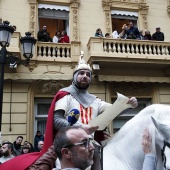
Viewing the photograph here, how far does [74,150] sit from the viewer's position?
1.69m

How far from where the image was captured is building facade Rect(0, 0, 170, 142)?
11.0 meters

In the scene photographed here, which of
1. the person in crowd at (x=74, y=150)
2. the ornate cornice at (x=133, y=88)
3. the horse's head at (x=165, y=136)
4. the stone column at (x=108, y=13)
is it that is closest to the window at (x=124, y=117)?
the ornate cornice at (x=133, y=88)

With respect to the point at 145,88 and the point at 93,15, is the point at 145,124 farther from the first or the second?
the point at 93,15

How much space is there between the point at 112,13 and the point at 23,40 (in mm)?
7433

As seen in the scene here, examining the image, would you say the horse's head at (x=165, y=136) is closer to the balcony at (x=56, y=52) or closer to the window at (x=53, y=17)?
the balcony at (x=56, y=52)

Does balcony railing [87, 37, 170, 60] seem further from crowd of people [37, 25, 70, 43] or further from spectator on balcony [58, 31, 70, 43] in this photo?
crowd of people [37, 25, 70, 43]

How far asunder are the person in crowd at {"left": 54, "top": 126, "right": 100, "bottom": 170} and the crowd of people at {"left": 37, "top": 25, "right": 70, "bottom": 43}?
10550 mm

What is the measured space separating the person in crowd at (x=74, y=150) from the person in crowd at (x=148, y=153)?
771 mm

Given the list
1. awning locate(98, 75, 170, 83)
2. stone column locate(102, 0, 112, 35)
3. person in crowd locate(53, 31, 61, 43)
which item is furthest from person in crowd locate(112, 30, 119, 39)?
person in crowd locate(53, 31, 61, 43)


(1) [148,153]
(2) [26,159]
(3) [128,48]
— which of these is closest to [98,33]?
(3) [128,48]

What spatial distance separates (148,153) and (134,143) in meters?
0.34

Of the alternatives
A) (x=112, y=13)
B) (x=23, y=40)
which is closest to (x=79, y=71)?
(x=23, y=40)

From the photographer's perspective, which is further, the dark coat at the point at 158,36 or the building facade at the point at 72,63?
the dark coat at the point at 158,36

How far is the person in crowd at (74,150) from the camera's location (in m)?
1.68
